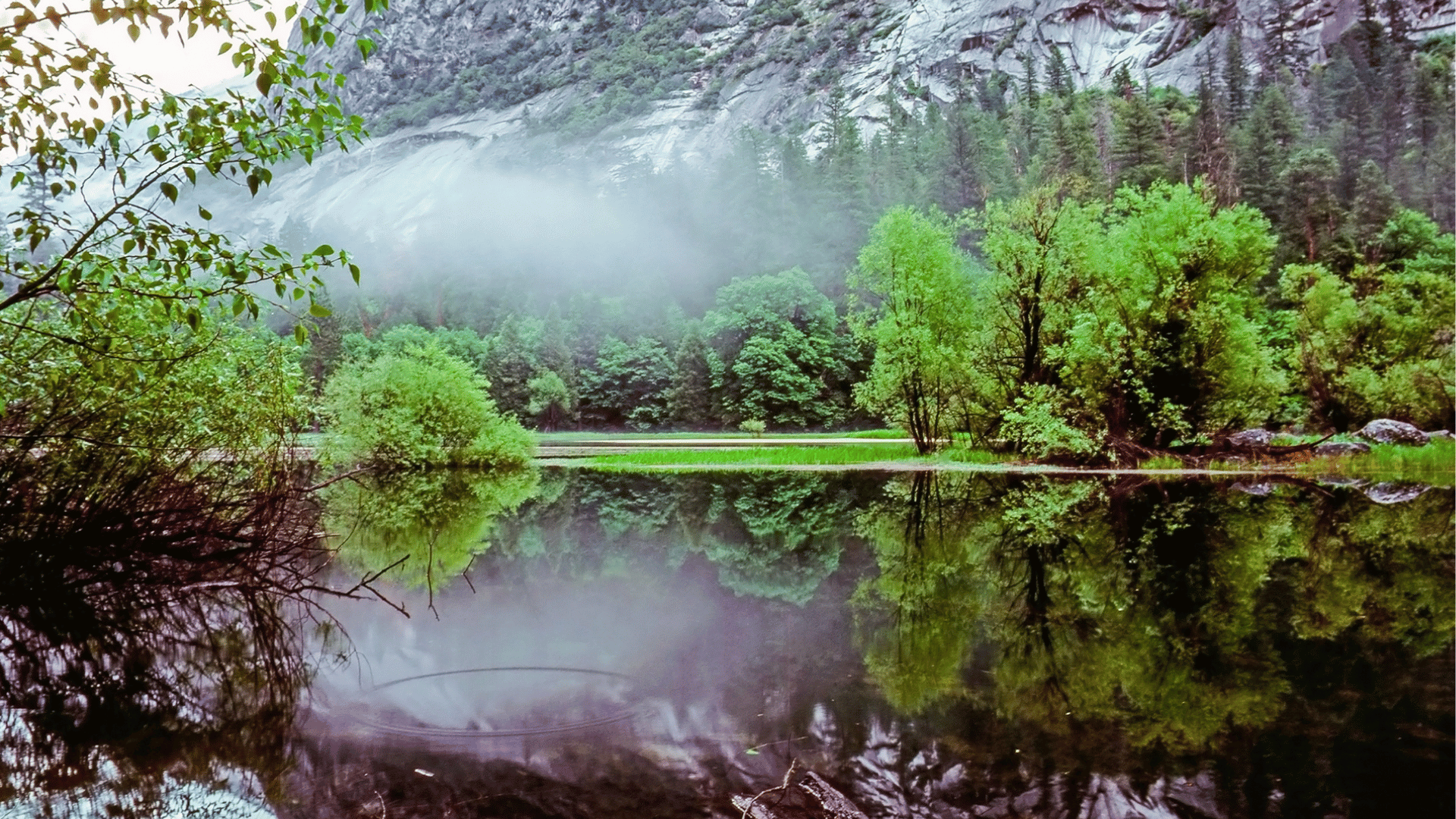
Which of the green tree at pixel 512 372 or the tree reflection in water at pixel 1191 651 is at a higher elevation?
the green tree at pixel 512 372

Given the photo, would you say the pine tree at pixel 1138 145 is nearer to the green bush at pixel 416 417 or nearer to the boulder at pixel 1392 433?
the boulder at pixel 1392 433

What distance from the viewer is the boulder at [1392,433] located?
71.6 ft

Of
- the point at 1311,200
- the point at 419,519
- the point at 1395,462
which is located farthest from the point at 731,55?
the point at 419,519

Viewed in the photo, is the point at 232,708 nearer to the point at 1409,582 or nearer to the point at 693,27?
the point at 1409,582

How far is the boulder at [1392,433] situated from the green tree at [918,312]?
10.7 metres

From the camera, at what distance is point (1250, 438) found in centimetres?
2178

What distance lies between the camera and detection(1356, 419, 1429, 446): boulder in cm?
2183

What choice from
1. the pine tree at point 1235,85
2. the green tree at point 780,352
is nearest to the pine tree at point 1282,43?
the pine tree at point 1235,85

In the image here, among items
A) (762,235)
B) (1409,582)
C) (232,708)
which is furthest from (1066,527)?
(762,235)

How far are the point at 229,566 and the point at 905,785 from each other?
7489 mm

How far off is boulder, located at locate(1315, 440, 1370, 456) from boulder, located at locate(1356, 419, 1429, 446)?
4.11 ft

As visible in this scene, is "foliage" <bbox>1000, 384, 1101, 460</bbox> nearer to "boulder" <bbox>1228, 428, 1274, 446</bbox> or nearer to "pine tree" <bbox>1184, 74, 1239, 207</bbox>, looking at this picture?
"boulder" <bbox>1228, 428, 1274, 446</bbox>

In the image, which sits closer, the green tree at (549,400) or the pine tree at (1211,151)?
the green tree at (549,400)

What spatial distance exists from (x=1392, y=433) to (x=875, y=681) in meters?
23.8
